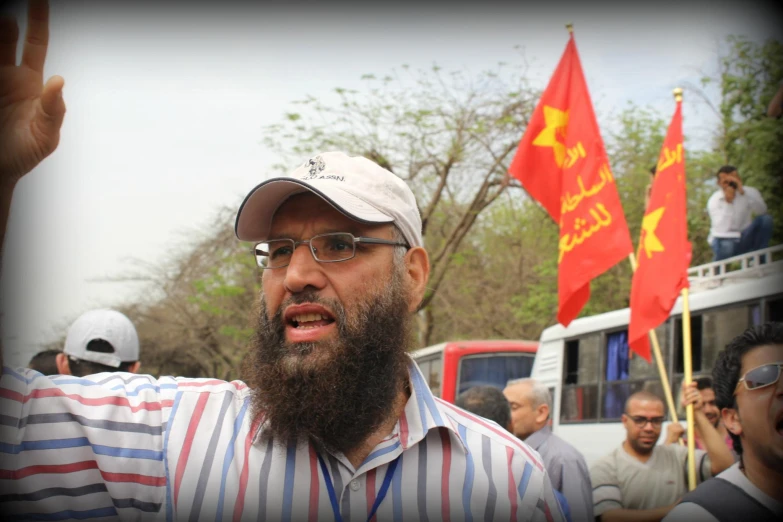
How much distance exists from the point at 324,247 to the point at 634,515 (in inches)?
156

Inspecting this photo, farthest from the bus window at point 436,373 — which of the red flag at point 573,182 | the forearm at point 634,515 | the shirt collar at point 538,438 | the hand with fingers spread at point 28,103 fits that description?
the hand with fingers spread at point 28,103

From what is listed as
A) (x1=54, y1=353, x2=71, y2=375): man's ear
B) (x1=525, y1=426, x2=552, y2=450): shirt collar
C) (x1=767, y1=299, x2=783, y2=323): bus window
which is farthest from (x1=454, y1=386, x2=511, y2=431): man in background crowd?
(x1=767, y1=299, x2=783, y2=323): bus window

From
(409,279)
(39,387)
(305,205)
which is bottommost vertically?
(39,387)

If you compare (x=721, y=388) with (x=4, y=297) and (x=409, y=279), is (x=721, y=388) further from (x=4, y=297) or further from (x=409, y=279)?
(x=4, y=297)

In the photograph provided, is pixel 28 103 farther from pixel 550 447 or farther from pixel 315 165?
pixel 550 447

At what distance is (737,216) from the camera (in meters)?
Answer: 9.42

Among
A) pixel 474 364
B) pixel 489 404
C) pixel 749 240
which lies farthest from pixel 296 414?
pixel 474 364

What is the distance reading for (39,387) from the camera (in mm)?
1810

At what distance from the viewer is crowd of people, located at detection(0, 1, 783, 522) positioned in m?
1.77

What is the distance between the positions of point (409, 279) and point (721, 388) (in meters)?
1.28

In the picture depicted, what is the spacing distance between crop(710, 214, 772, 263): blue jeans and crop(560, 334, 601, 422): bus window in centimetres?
186

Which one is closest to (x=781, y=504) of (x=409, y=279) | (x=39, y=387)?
(x=409, y=279)

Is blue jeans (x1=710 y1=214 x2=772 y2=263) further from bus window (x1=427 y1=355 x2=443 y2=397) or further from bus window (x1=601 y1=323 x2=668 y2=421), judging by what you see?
bus window (x1=427 y1=355 x2=443 y2=397)

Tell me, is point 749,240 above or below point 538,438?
above
